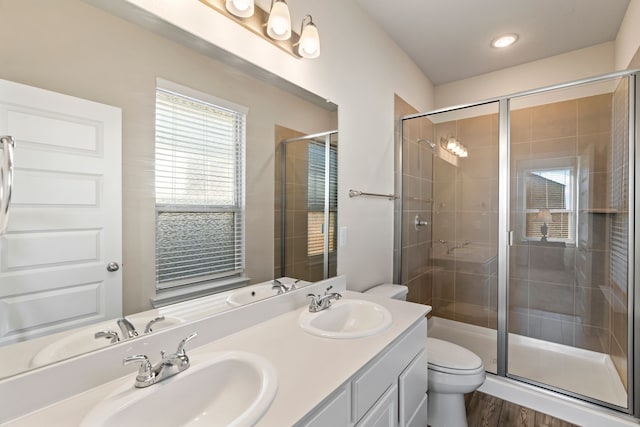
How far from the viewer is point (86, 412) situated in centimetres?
71

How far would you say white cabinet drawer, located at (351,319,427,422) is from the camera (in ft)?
3.14

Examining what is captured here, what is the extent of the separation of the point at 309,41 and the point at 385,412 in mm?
1658

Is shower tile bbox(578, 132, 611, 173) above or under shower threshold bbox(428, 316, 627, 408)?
above

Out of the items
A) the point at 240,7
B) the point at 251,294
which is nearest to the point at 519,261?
the point at 251,294

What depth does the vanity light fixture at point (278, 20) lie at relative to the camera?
1.30 m

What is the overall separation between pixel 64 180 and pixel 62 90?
232mm

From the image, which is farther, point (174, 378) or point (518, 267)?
point (518, 267)

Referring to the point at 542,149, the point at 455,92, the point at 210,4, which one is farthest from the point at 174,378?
the point at 455,92

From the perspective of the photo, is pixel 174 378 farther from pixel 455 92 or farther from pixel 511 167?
pixel 455 92

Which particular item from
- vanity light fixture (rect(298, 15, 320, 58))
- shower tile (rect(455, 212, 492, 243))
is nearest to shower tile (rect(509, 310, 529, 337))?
shower tile (rect(455, 212, 492, 243))

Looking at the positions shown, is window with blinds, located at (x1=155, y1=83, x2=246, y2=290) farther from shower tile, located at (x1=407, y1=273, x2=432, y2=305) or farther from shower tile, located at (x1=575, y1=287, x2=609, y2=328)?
shower tile, located at (x1=575, y1=287, x2=609, y2=328)

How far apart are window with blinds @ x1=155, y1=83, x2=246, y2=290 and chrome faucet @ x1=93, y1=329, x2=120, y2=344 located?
7.0 inches

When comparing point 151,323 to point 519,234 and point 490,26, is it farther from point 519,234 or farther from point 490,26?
point 490,26

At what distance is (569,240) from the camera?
216 cm
